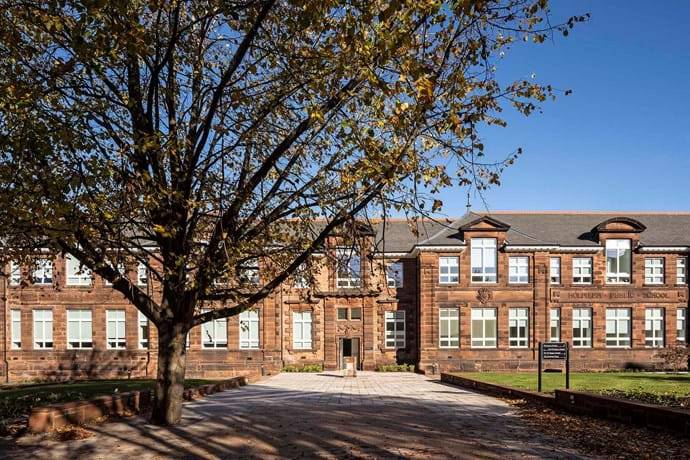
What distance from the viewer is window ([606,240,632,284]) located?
36781mm

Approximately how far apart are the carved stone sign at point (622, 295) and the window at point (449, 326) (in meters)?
6.76

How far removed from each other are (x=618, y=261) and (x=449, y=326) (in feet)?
37.3

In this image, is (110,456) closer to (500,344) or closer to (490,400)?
(490,400)

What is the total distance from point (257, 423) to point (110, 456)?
322 cm

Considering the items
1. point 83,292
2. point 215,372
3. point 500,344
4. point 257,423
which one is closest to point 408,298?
point 500,344

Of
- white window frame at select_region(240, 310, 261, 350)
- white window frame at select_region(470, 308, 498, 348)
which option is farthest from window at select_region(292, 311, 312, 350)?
white window frame at select_region(470, 308, 498, 348)

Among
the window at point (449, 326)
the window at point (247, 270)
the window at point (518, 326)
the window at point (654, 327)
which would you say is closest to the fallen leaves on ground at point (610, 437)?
the window at point (247, 270)

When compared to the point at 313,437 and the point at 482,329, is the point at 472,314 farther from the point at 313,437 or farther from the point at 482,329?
the point at 313,437

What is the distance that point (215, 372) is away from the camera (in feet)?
117

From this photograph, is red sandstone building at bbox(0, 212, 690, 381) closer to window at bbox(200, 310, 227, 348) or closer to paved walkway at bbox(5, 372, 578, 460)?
window at bbox(200, 310, 227, 348)

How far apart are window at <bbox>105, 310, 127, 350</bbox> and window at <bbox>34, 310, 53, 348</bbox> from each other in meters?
3.43

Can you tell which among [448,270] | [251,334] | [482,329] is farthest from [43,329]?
[482,329]

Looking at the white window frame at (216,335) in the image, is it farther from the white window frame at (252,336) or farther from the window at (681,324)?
the window at (681,324)

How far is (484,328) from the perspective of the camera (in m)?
36.3
